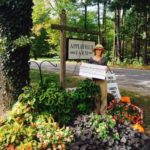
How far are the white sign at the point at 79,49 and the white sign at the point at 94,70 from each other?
50 centimetres

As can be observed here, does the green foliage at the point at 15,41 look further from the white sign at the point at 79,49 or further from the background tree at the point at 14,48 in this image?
the white sign at the point at 79,49

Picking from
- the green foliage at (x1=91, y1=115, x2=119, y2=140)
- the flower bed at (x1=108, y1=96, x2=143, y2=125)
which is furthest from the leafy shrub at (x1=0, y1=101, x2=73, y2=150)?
the flower bed at (x1=108, y1=96, x2=143, y2=125)

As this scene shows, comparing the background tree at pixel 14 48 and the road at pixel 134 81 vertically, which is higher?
the background tree at pixel 14 48

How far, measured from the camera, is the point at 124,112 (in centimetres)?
755

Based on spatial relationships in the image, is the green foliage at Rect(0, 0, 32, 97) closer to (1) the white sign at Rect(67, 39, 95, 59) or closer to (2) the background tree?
(2) the background tree

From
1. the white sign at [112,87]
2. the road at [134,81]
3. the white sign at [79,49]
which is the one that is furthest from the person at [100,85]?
the white sign at [112,87]

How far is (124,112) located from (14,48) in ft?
8.39

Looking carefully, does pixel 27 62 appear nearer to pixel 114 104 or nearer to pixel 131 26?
pixel 114 104

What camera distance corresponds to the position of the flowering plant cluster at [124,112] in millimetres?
7249

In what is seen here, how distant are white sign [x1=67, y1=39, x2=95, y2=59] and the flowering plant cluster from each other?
1.28m

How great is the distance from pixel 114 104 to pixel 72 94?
Answer: 4.37 feet

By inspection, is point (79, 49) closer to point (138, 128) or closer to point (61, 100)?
point (61, 100)

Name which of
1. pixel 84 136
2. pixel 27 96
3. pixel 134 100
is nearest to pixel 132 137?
pixel 84 136

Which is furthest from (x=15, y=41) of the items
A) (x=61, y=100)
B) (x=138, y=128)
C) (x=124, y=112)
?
(x=138, y=128)
